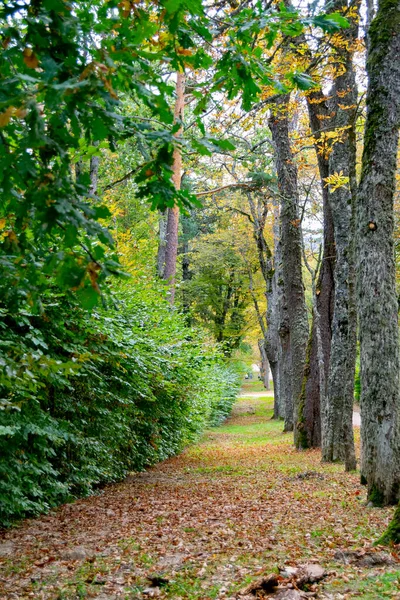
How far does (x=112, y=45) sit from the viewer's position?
211 cm

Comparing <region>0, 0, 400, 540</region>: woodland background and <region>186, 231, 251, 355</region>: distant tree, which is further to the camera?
<region>186, 231, 251, 355</region>: distant tree

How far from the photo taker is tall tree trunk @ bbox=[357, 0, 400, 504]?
616 cm

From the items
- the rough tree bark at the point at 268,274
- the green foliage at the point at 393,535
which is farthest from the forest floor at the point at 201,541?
the rough tree bark at the point at 268,274

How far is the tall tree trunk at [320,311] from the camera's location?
36.6ft

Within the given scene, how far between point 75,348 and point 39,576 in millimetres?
2808

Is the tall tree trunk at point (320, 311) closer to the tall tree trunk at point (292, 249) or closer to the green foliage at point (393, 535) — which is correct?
Answer: the tall tree trunk at point (292, 249)

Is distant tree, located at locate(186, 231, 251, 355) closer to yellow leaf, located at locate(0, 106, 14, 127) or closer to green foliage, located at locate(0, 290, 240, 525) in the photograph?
green foliage, located at locate(0, 290, 240, 525)

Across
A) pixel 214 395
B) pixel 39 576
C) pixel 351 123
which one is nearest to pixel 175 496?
pixel 39 576

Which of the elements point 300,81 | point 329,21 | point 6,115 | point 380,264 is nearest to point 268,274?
point 380,264

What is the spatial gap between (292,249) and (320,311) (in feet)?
6.54

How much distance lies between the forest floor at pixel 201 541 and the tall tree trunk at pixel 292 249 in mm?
4109

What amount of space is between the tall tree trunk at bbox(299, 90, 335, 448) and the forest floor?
3.24 m

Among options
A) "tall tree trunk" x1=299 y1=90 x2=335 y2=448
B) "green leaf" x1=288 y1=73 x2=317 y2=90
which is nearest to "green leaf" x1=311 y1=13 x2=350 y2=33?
"green leaf" x1=288 y1=73 x2=317 y2=90

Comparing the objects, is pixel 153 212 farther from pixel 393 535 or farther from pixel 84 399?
pixel 393 535
